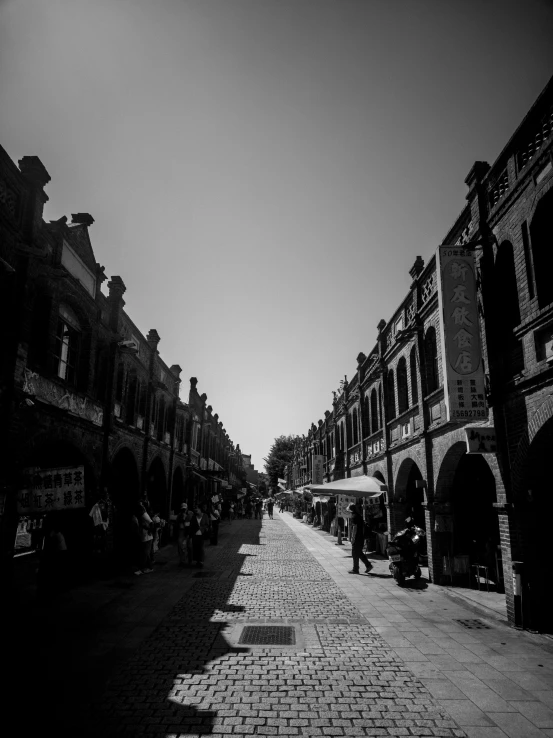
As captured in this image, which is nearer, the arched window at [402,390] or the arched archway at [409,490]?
the arched archway at [409,490]

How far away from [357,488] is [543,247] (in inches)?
418

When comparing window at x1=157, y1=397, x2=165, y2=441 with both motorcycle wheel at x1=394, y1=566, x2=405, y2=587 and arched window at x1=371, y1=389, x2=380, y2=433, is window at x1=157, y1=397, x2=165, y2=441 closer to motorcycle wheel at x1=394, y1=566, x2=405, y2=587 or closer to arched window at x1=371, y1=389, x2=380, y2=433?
arched window at x1=371, y1=389, x2=380, y2=433

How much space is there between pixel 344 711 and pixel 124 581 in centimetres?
923

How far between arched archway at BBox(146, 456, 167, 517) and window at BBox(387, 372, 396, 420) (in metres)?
11.7

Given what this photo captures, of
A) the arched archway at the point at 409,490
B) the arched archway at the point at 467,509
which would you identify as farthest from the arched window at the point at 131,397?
the arched archway at the point at 467,509

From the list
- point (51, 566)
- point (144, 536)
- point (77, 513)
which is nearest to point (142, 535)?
point (144, 536)

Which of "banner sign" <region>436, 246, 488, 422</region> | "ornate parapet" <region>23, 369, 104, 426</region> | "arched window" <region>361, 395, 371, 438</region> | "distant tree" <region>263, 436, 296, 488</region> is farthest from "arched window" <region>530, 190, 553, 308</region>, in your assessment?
"distant tree" <region>263, 436, 296, 488</region>

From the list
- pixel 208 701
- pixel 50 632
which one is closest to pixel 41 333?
pixel 50 632

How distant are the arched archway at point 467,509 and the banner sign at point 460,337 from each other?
242cm

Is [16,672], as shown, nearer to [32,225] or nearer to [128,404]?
[32,225]

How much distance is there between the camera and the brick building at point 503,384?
8.21 m

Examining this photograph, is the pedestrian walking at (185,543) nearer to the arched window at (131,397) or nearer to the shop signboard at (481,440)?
the arched window at (131,397)

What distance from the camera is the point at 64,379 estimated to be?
40.9 ft

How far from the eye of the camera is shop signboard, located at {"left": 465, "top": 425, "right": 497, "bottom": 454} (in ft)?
29.5
